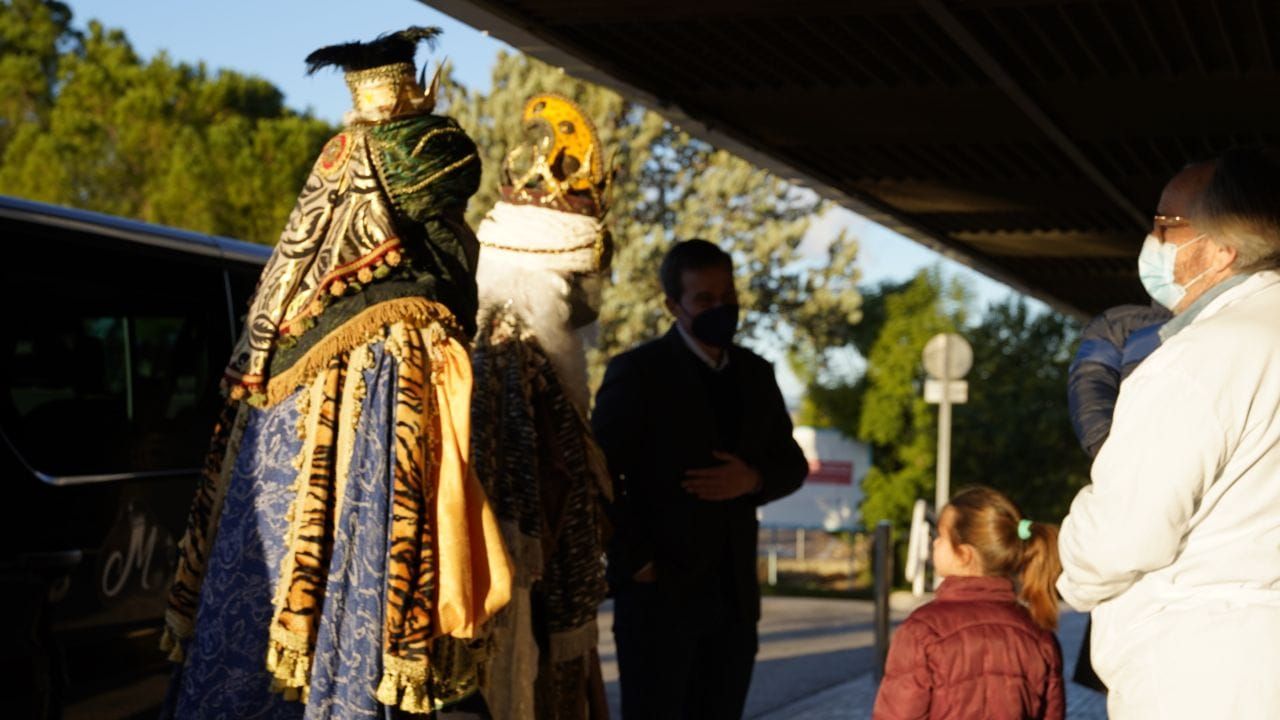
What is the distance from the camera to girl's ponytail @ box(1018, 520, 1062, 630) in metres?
5.55

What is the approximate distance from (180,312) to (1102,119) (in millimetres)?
4213

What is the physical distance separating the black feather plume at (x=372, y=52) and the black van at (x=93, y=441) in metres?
2.12

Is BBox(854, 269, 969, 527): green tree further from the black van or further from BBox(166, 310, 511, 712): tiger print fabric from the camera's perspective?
BBox(166, 310, 511, 712): tiger print fabric

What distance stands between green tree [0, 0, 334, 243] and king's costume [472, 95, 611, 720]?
1661 inches

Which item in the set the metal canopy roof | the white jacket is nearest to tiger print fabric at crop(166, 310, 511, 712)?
the white jacket

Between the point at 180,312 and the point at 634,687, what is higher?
the point at 180,312

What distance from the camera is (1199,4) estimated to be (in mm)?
6746

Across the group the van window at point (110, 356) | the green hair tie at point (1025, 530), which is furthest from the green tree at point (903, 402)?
the green hair tie at point (1025, 530)

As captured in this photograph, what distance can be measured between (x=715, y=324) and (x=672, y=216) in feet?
106

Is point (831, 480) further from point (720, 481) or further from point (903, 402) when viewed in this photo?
point (720, 481)

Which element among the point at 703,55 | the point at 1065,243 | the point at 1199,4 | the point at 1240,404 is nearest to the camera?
the point at 1240,404

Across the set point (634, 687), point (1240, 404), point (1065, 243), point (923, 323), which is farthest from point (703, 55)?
point (923, 323)

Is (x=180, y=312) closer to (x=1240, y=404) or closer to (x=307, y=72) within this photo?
(x=307, y=72)

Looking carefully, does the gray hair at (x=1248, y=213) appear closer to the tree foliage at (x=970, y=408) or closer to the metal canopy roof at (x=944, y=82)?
the metal canopy roof at (x=944, y=82)
